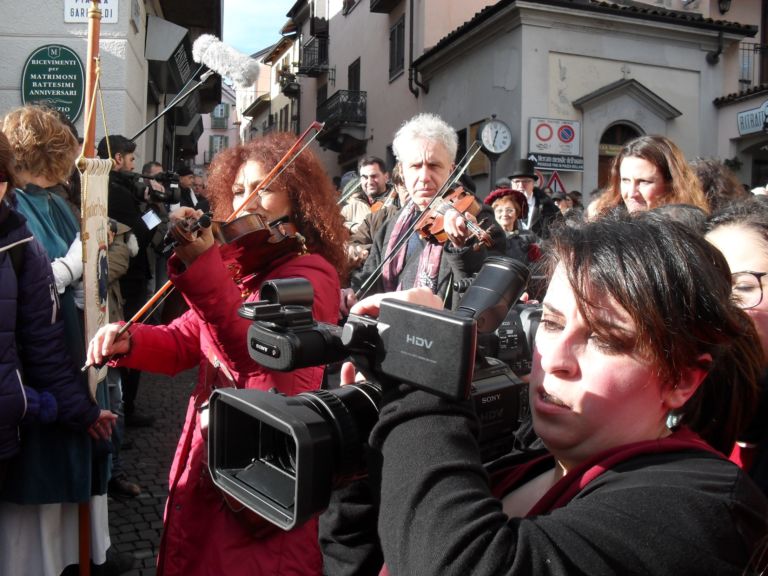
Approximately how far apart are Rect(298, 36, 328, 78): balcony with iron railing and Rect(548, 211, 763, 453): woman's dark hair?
27.6m

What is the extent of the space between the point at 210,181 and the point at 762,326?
185 cm

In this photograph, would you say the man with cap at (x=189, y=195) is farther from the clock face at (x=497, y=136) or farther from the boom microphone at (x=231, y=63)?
the clock face at (x=497, y=136)

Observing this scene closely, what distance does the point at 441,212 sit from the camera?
285 cm

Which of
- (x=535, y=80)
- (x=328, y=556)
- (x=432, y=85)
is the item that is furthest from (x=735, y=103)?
(x=328, y=556)

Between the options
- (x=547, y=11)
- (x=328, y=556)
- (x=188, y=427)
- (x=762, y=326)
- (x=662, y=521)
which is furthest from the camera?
(x=547, y=11)

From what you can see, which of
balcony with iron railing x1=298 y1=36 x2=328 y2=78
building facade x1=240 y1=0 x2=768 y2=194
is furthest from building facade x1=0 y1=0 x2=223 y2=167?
balcony with iron railing x1=298 y1=36 x2=328 y2=78

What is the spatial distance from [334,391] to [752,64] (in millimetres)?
18624

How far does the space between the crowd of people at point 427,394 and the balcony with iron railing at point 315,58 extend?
25.3 metres

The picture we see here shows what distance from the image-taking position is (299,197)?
2354 mm

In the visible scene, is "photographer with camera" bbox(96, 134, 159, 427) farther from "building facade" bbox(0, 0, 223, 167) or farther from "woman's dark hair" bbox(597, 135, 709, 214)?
"woman's dark hair" bbox(597, 135, 709, 214)

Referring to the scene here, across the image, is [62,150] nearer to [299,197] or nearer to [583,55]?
[299,197]

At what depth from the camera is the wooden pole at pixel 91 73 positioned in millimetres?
2515

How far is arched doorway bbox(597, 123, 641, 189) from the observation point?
14.7 meters

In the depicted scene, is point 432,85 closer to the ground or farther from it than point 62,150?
farther from it
